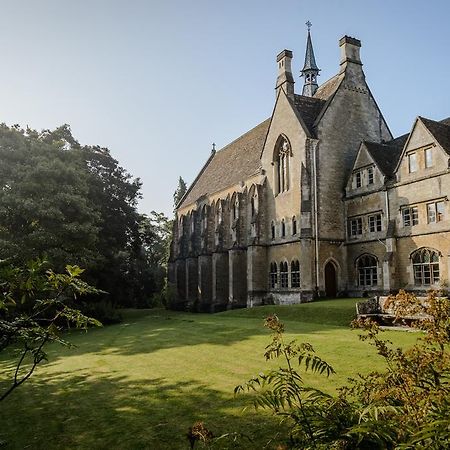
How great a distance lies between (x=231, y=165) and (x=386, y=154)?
19.2 metres

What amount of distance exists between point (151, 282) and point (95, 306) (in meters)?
15.9

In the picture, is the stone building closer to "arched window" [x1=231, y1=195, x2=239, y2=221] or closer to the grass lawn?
"arched window" [x1=231, y1=195, x2=239, y2=221]

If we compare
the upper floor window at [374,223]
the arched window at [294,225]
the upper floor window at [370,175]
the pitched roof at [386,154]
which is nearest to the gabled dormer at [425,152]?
the pitched roof at [386,154]

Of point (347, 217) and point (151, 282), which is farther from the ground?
point (347, 217)

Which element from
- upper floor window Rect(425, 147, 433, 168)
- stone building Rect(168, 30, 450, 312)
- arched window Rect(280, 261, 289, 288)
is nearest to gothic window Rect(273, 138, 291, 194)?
stone building Rect(168, 30, 450, 312)

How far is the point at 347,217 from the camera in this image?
A: 3269 cm

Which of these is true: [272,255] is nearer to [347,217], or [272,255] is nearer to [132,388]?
[347,217]

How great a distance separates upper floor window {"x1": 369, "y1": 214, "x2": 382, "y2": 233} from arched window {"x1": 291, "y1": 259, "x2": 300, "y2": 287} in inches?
239

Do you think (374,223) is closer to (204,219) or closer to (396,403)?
(204,219)

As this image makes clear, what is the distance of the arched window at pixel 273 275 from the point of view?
34.9 metres

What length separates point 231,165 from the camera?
46875mm

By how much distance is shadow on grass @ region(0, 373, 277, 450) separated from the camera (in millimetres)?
6527

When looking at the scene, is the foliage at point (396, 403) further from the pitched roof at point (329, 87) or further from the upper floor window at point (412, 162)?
the pitched roof at point (329, 87)

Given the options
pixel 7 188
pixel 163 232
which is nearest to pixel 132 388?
pixel 7 188
